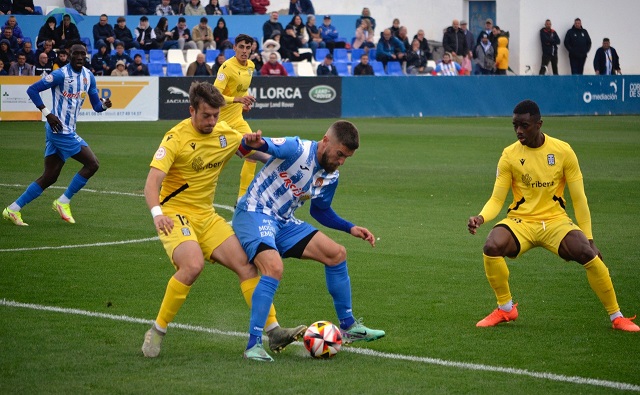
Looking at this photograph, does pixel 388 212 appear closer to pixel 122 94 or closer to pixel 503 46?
pixel 122 94

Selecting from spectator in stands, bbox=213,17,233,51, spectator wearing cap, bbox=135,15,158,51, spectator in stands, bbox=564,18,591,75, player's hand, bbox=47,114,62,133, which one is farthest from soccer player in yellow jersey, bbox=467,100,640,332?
spectator in stands, bbox=564,18,591,75

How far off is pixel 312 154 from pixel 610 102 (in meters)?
31.7

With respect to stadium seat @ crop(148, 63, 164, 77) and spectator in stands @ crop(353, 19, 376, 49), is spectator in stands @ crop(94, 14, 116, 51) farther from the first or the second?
spectator in stands @ crop(353, 19, 376, 49)

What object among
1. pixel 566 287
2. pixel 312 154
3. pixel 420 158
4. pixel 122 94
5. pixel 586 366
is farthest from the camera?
pixel 122 94

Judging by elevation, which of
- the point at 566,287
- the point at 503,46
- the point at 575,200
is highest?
the point at 503,46

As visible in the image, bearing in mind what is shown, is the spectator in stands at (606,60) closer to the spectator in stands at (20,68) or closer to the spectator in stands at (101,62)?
the spectator in stands at (101,62)

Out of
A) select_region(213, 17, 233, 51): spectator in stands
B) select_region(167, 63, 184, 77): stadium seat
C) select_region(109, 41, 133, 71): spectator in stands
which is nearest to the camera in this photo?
select_region(109, 41, 133, 71): spectator in stands

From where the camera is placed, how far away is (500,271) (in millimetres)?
8344

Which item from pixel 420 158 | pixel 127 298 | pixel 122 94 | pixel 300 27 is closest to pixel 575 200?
pixel 127 298

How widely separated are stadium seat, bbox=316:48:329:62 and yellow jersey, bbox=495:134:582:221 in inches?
1126

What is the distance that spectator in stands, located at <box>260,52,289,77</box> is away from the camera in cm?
3209

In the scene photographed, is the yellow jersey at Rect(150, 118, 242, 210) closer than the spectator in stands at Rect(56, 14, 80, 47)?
Yes

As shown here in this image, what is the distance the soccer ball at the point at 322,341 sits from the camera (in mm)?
7211

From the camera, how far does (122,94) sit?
29.6m
